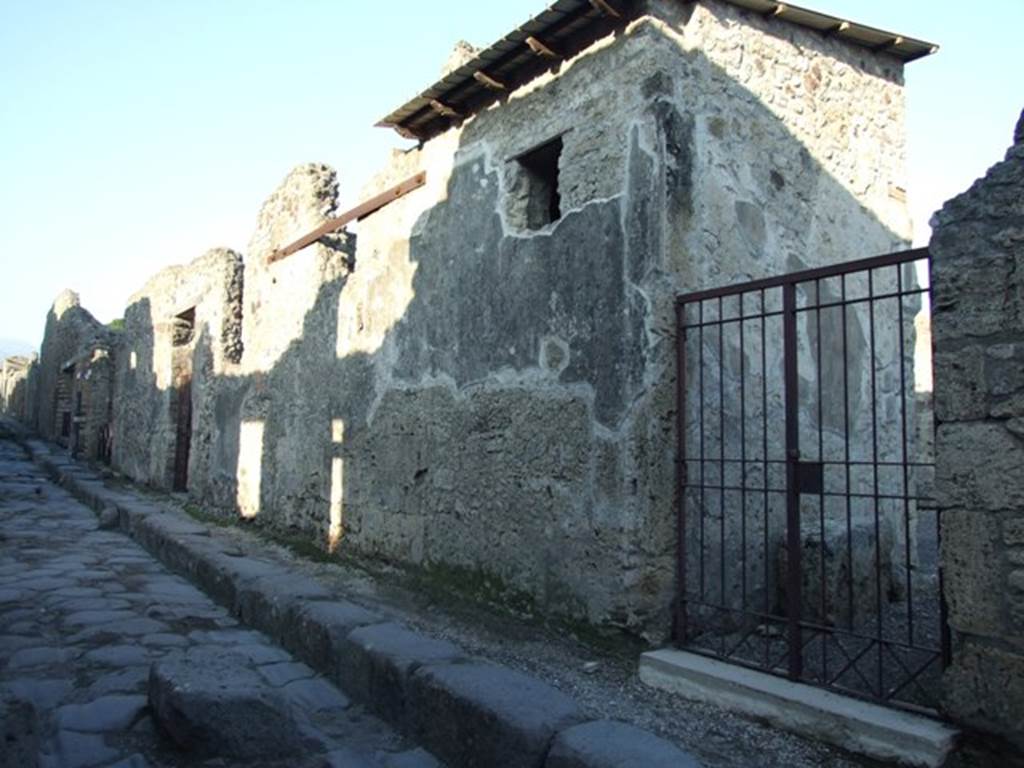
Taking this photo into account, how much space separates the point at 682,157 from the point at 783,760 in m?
2.67

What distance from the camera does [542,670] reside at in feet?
11.9

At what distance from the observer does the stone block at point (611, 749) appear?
2.22 m

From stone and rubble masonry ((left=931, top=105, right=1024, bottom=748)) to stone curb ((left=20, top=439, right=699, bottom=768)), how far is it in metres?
1.07

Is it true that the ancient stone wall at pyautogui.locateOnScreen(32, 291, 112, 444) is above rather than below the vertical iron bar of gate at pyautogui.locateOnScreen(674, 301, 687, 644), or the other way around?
above

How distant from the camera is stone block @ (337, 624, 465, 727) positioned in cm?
314

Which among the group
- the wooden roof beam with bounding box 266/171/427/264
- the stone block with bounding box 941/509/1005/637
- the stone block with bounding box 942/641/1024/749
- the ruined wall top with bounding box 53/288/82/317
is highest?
the ruined wall top with bounding box 53/288/82/317

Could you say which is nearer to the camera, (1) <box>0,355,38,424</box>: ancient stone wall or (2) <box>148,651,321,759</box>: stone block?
(2) <box>148,651,321,759</box>: stone block

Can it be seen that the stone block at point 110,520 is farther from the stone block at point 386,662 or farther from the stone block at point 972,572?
the stone block at point 972,572

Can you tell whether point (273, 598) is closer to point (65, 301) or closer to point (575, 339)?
point (575, 339)

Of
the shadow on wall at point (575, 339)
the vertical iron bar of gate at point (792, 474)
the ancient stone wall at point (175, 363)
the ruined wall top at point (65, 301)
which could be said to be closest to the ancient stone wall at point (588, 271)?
the shadow on wall at point (575, 339)

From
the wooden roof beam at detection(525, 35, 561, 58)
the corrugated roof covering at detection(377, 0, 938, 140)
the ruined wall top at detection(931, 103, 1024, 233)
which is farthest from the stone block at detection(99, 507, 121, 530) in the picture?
the ruined wall top at detection(931, 103, 1024, 233)

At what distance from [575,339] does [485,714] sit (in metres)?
2.08

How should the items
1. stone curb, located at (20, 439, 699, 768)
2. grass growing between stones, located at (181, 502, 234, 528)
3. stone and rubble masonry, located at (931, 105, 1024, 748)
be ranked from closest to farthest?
stone curb, located at (20, 439, 699, 768) → stone and rubble masonry, located at (931, 105, 1024, 748) → grass growing between stones, located at (181, 502, 234, 528)

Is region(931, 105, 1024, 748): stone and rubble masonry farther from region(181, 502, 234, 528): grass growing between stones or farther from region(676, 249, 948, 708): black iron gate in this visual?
region(181, 502, 234, 528): grass growing between stones
